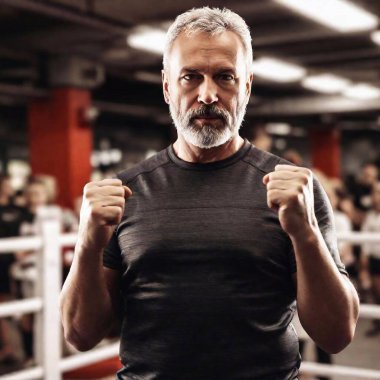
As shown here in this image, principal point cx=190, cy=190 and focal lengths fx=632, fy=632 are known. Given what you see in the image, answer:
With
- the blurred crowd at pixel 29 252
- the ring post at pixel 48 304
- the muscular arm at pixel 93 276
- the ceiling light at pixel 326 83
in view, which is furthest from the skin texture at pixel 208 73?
the ceiling light at pixel 326 83

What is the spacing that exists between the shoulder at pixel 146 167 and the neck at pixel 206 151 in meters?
0.04

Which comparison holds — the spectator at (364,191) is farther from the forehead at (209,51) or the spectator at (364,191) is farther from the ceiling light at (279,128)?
the ceiling light at (279,128)

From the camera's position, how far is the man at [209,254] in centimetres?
136

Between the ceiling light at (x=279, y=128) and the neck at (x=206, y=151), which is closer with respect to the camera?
the neck at (x=206, y=151)

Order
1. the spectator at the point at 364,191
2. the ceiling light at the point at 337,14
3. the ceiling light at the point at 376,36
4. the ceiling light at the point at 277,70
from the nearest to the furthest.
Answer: the ceiling light at the point at 337,14, the spectator at the point at 364,191, the ceiling light at the point at 376,36, the ceiling light at the point at 277,70

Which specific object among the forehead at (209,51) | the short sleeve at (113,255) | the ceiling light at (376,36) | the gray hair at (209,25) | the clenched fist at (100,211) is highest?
the ceiling light at (376,36)

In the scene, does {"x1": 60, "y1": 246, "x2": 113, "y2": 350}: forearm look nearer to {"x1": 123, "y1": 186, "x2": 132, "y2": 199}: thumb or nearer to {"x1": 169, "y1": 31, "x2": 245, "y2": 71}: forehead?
{"x1": 123, "y1": 186, "x2": 132, "y2": 199}: thumb

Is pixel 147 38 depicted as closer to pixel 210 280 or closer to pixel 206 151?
pixel 206 151

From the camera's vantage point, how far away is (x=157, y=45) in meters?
8.04

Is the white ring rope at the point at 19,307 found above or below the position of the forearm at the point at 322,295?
below

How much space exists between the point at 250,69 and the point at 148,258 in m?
0.53

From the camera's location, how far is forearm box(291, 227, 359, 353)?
1299 mm

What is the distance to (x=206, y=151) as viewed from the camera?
151 centimetres

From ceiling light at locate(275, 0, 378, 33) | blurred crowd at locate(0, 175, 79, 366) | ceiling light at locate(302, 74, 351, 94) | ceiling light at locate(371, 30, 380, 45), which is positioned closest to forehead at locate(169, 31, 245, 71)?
blurred crowd at locate(0, 175, 79, 366)
